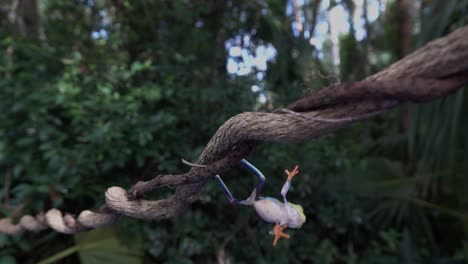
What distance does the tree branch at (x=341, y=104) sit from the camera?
48cm

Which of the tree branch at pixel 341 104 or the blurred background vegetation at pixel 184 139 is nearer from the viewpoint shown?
the tree branch at pixel 341 104

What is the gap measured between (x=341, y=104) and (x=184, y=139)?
148cm

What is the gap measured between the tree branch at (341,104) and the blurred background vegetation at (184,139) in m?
0.79

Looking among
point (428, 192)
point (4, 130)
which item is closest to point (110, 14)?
point (4, 130)

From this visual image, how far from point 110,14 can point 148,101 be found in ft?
2.47

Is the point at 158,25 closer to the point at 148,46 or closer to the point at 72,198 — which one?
the point at 148,46

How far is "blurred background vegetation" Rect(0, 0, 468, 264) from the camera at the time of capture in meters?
1.82

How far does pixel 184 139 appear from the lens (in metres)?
1.99

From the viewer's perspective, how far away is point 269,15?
2.63 metres

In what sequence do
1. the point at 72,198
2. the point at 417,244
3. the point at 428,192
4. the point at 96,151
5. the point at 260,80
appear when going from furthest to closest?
the point at 428,192 → the point at 417,244 → the point at 260,80 → the point at 72,198 → the point at 96,151

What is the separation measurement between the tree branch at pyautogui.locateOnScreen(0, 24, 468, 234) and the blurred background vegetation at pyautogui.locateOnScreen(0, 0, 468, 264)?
2.60 feet

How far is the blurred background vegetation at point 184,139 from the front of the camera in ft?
5.97

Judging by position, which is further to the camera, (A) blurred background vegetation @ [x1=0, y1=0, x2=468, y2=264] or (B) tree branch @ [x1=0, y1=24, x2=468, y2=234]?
(A) blurred background vegetation @ [x1=0, y1=0, x2=468, y2=264]

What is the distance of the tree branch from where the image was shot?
0.48 meters
